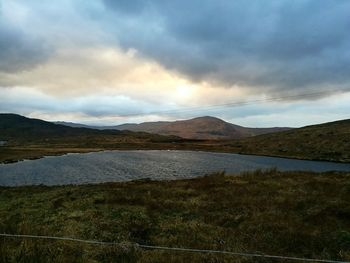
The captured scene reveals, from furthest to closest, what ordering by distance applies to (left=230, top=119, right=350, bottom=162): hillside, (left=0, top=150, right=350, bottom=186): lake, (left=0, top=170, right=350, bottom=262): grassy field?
(left=230, top=119, right=350, bottom=162): hillside, (left=0, top=150, right=350, bottom=186): lake, (left=0, top=170, right=350, bottom=262): grassy field

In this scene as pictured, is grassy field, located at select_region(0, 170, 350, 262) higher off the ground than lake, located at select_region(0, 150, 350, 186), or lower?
higher

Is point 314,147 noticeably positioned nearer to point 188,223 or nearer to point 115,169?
point 115,169

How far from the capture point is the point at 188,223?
19.7 metres

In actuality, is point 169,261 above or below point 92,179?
above

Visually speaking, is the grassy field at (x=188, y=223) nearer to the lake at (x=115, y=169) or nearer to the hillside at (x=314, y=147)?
the lake at (x=115, y=169)

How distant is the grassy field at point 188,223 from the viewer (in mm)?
12031

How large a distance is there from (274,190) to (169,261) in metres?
22.4

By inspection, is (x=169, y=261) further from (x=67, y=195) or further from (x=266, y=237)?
(x=67, y=195)

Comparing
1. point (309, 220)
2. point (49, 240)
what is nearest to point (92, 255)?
point (49, 240)

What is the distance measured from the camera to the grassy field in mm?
12031

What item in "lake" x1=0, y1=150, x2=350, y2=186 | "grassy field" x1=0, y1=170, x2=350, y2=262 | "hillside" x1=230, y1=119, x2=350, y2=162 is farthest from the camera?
"hillside" x1=230, y1=119, x2=350, y2=162

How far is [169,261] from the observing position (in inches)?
438

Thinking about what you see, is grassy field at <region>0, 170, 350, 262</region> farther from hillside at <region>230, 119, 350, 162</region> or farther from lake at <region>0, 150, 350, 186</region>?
hillside at <region>230, 119, 350, 162</region>

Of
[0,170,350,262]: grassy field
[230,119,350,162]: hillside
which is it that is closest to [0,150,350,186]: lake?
[230,119,350,162]: hillside
